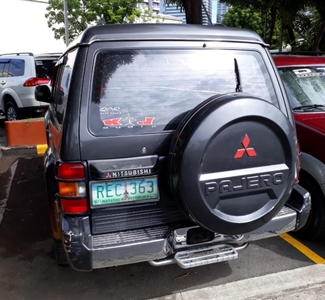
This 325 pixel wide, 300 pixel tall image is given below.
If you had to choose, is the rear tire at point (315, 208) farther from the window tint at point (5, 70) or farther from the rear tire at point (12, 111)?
the window tint at point (5, 70)

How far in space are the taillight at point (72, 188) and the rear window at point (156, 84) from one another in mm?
291

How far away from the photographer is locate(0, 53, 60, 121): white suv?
8820 mm

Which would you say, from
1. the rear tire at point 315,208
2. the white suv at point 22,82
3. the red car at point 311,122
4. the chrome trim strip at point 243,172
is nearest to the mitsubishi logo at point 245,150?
the chrome trim strip at point 243,172

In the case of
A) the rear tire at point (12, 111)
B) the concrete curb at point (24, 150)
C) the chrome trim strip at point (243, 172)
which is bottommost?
the concrete curb at point (24, 150)

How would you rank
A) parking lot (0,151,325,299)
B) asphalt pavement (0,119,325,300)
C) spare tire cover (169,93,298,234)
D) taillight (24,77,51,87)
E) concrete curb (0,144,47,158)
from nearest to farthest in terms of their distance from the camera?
spare tire cover (169,93,298,234), asphalt pavement (0,119,325,300), parking lot (0,151,325,299), concrete curb (0,144,47,158), taillight (24,77,51,87)

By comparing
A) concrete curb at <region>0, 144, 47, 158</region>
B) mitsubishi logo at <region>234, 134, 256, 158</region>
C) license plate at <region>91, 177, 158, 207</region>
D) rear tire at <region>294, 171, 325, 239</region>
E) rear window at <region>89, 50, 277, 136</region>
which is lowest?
concrete curb at <region>0, 144, 47, 158</region>

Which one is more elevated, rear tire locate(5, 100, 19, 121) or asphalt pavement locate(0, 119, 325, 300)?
asphalt pavement locate(0, 119, 325, 300)

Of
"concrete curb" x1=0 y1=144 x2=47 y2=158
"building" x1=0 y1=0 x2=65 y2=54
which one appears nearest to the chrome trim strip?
"concrete curb" x1=0 y1=144 x2=47 y2=158

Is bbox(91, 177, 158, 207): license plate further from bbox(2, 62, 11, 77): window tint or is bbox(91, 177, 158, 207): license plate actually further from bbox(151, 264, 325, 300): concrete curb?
bbox(2, 62, 11, 77): window tint

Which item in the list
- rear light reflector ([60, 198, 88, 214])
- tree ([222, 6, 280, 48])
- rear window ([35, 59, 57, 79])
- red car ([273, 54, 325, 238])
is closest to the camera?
rear light reflector ([60, 198, 88, 214])

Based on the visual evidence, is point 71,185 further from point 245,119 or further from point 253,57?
point 253,57

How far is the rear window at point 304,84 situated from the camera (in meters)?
4.22

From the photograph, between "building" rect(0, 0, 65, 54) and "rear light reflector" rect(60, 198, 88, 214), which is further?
"building" rect(0, 0, 65, 54)

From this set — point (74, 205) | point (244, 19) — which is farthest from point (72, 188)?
point (244, 19)
